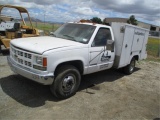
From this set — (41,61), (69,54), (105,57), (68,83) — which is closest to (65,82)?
(68,83)

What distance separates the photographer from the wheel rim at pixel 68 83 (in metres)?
5.12

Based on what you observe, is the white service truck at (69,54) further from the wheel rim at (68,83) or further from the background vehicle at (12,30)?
the background vehicle at (12,30)

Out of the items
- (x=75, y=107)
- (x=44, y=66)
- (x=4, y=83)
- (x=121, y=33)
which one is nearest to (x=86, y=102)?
(x=75, y=107)

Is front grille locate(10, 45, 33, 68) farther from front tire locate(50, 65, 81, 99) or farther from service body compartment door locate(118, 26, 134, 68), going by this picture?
service body compartment door locate(118, 26, 134, 68)

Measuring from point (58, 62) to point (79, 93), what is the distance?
141cm

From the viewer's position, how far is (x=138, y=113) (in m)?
4.97

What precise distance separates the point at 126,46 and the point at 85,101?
2979 mm

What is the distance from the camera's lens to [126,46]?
23.9ft

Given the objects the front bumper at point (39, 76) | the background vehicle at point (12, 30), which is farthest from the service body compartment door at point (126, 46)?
the background vehicle at point (12, 30)

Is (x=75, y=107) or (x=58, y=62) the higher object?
(x=58, y=62)

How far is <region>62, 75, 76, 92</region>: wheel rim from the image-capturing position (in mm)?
5117

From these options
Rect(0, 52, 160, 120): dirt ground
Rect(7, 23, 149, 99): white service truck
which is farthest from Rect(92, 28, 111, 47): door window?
Rect(0, 52, 160, 120): dirt ground

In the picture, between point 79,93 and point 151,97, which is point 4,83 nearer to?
point 79,93

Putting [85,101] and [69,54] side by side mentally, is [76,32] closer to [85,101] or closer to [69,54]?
[69,54]
